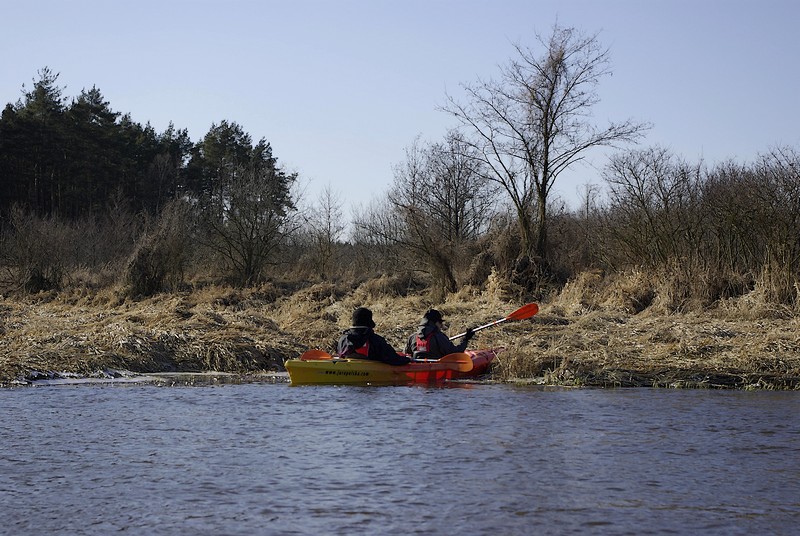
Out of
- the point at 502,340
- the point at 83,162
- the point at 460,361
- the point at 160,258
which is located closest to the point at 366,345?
the point at 460,361

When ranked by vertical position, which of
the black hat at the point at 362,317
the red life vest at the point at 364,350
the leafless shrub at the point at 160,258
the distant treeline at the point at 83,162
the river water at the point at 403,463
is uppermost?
the distant treeline at the point at 83,162

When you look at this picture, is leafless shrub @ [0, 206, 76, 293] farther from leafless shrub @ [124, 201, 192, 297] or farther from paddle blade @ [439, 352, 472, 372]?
paddle blade @ [439, 352, 472, 372]

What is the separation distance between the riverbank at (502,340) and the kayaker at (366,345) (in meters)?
1.68

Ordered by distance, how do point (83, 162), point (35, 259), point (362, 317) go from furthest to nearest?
point (83, 162), point (35, 259), point (362, 317)

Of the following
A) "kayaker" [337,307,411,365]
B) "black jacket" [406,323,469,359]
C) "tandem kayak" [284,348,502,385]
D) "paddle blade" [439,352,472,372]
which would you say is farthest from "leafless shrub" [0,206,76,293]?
"paddle blade" [439,352,472,372]

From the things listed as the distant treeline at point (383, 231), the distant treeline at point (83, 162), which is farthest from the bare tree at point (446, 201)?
the distant treeline at point (83, 162)

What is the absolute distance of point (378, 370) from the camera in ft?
45.1

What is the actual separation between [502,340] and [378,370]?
12.3 ft

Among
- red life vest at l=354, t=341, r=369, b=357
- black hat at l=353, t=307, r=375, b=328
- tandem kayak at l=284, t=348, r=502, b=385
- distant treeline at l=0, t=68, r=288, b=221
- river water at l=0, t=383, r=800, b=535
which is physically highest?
distant treeline at l=0, t=68, r=288, b=221

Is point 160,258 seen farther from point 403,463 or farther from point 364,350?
point 403,463

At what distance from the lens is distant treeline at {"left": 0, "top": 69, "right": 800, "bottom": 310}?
61.0 feet

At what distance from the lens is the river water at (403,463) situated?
637cm

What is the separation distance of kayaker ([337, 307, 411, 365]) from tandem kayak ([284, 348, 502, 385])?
0.12 meters

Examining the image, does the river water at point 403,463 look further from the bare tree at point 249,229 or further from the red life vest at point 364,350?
the bare tree at point 249,229
